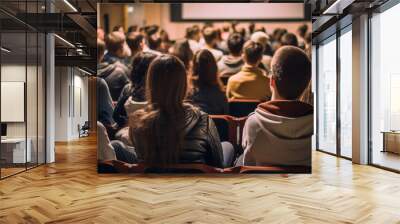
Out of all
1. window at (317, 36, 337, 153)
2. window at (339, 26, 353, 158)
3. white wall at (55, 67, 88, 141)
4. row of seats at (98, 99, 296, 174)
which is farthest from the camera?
white wall at (55, 67, 88, 141)

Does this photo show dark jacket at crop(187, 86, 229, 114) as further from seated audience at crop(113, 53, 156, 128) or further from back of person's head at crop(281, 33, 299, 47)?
back of person's head at crop(281, 33, 299, 47)

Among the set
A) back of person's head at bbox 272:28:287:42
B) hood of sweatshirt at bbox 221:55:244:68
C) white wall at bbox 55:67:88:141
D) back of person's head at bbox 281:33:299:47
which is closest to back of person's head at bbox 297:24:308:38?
back of person's head at bbox 281:33:299:47

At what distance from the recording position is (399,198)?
502 cm

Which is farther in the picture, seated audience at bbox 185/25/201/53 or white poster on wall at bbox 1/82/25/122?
seated audience at bbox 185/25/201/53

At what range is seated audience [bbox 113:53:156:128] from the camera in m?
6.61

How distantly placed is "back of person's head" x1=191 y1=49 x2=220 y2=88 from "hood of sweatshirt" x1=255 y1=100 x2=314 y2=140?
0.91 m

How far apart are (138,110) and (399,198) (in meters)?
4.00

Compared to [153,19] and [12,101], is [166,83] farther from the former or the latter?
[12,101]

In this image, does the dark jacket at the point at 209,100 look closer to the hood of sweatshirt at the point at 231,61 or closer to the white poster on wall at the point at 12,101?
the hood of sweatshirt at the point at 231,61

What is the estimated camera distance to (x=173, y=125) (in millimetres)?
6648

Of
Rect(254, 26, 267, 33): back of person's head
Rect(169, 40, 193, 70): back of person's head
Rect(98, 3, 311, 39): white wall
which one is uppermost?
Rect(98, 3, 311, 39): white wall

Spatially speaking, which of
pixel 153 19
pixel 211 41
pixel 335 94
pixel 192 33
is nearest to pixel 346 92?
pixel 335 94

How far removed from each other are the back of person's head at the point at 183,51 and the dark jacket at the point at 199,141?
2.51ft

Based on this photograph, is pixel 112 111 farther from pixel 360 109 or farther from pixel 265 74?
pixel 360 109
